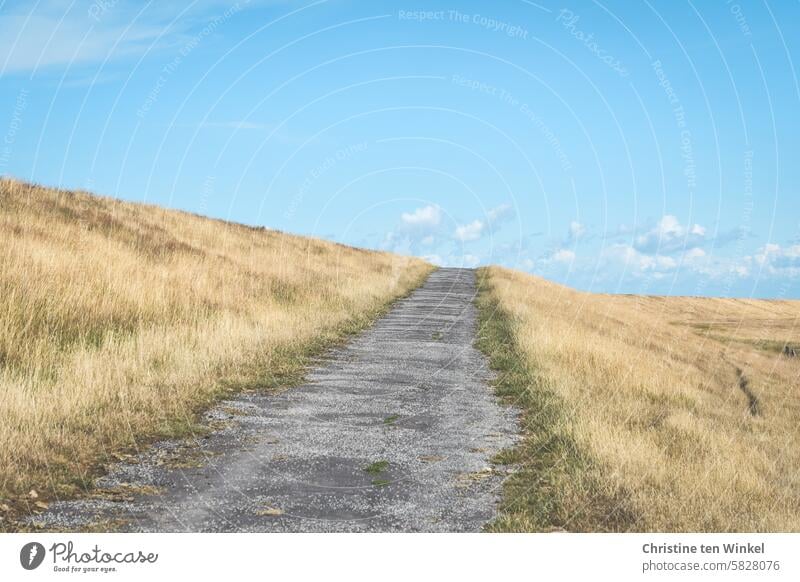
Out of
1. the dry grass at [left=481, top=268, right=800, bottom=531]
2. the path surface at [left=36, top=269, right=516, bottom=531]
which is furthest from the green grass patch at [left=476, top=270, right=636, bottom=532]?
the path surface at [left=36, top=269, right=516, bottom=531]

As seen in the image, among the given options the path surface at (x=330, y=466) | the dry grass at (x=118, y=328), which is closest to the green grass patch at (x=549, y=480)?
the path surface at (x=330, y=466)

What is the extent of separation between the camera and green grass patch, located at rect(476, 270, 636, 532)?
601cm

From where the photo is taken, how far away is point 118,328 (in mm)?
13562

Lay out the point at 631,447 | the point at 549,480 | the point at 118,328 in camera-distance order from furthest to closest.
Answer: the point at 118,328
the point at 631,447
the point at 549,480

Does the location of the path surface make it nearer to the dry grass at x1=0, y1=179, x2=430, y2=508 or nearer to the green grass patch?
the green grass patch

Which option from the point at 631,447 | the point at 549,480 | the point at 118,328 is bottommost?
the point at 549,480

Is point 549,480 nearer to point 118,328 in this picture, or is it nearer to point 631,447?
point 631,447

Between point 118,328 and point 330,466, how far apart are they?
778cm

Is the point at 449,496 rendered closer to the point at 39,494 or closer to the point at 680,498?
the point at 680,498

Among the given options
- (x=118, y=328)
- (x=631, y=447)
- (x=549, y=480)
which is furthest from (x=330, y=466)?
(x=118, y=328)

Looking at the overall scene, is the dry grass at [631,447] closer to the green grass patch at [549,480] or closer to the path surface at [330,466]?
the green grass patch at [549,480]

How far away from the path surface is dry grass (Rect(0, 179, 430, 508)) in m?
0.63

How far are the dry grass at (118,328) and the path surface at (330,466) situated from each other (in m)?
0.63

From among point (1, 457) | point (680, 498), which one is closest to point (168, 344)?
point (1, 457)
